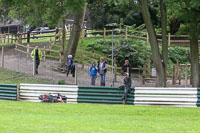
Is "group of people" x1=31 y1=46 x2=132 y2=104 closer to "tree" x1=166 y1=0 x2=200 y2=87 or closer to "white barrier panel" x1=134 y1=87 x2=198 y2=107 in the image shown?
"white barrier panel" x1=134 y1=87 x2=198 y2=107

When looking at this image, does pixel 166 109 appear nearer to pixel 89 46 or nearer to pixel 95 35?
pixel 89 46

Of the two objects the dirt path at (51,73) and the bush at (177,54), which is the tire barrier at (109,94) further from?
the bush at (177,54)

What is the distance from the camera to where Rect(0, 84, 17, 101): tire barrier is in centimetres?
1808

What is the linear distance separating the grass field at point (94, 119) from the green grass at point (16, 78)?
22.4 ft

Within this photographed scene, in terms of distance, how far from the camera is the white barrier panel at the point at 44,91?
17.4 meters

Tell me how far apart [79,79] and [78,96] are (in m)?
7.41

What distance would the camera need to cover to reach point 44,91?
1767 centimetres

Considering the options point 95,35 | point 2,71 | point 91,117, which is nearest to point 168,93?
point 91,117

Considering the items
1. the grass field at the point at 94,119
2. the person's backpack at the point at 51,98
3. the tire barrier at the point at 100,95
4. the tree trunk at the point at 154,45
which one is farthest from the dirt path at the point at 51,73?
the grass field at the point at 94,119

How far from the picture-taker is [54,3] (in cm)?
2117

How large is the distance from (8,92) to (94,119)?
23.2 ft

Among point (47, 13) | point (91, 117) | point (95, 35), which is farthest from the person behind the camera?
point (95, 35)

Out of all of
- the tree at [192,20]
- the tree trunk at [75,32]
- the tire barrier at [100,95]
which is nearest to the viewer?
the tire barrier at [100,95]

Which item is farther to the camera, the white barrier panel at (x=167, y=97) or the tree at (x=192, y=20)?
the tree at (x=192, y=20)
